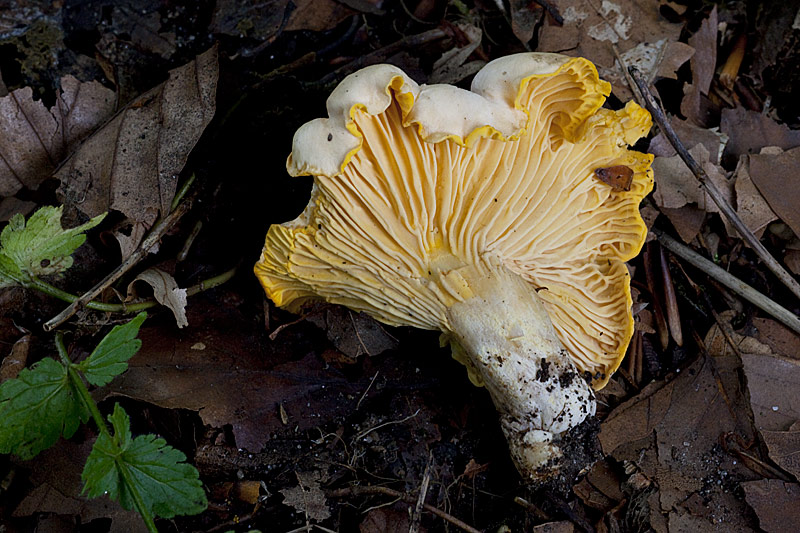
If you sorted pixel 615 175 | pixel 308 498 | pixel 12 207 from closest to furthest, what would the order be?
1. pixel 615 175
2. pixel 308 498
3. pixel 12 207

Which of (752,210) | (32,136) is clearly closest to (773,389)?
(752,210)

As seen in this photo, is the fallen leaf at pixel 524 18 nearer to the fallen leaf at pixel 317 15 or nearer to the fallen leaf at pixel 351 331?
the fallen leaf at pixel 317 15

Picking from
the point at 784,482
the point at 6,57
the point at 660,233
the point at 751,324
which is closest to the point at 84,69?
the point at 6,57

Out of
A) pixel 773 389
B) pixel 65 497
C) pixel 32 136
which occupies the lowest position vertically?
pixel 773 389

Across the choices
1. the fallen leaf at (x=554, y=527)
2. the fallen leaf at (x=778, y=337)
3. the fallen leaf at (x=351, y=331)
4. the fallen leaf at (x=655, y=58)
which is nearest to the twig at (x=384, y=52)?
the fallen leaf at (x=655, y=58)

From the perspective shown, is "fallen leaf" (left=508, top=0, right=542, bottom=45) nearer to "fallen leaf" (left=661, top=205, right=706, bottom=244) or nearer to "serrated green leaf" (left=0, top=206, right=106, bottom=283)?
"fallen leaf" (left=661, top=205, right=706, bottom=244)

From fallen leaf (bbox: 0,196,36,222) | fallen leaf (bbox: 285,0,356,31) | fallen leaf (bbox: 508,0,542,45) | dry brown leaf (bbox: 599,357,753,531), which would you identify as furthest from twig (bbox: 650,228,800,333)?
fallen leaf (bbox: 0,196,36,222)

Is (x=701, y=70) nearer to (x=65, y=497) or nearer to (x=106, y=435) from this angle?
(x=106, y=435)

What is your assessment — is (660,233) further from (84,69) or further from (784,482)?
(84,69)
